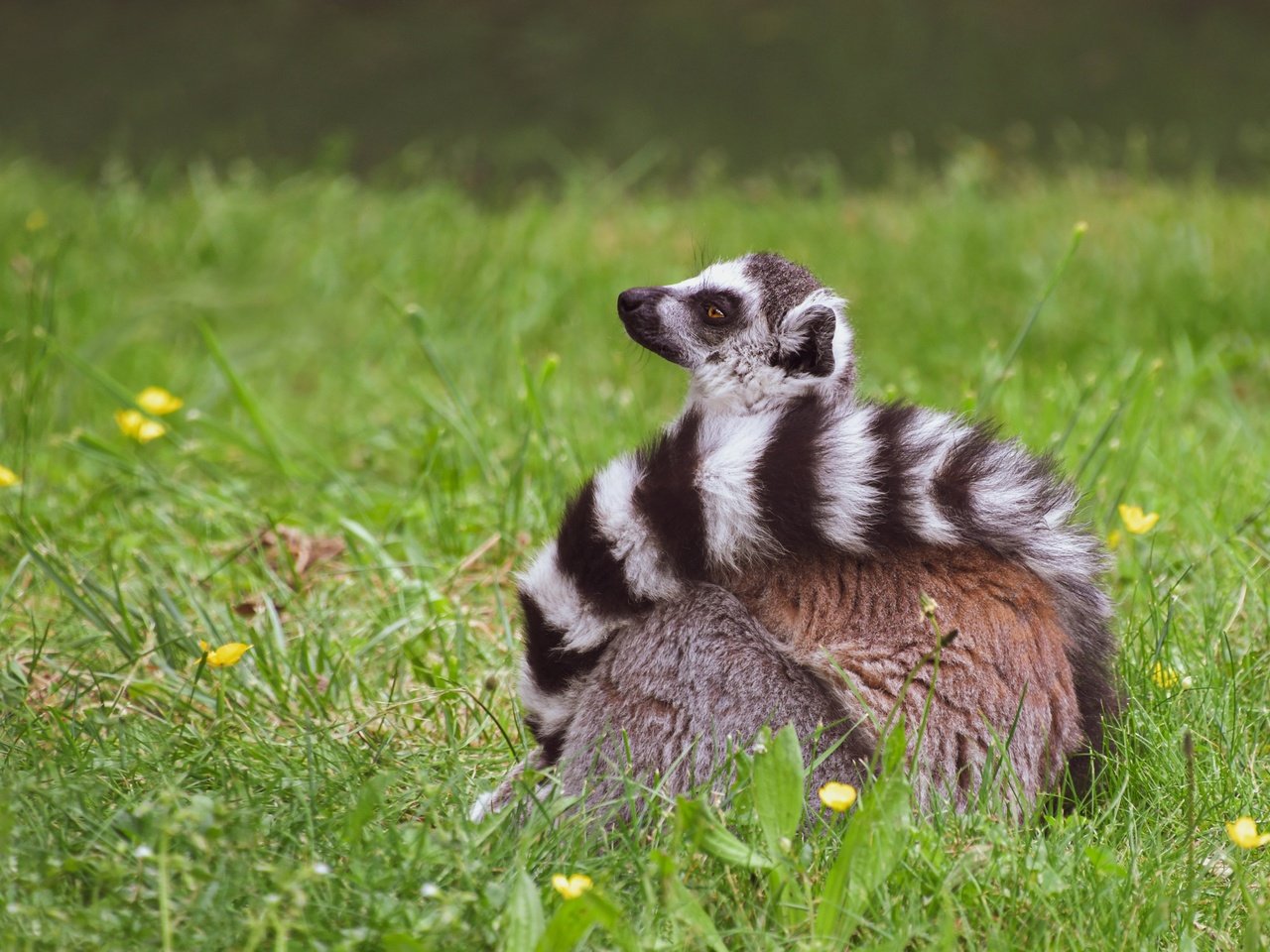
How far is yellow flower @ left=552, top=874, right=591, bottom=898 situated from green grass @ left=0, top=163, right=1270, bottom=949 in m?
0.03

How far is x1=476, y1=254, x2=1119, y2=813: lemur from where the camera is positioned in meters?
1.97

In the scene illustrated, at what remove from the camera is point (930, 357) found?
4852 millimetres

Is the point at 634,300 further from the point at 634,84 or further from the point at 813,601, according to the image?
the point at 634,84

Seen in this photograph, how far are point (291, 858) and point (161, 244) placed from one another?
466 cm

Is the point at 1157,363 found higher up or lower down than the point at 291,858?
higher up

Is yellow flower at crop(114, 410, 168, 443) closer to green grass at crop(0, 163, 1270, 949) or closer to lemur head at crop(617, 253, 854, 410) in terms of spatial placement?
green grass at crop(0, 163, 1270, 949)

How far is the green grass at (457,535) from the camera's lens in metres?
1.75

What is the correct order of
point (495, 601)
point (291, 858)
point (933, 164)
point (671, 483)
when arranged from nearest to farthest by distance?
point (291, 858), point (671, 483), point (495, 601), point (933, 164)

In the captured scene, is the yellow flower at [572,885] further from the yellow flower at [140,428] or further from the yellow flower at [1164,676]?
the yellow flower at [140,428]

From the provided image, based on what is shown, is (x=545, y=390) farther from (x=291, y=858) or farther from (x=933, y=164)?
(x=933, y=164)

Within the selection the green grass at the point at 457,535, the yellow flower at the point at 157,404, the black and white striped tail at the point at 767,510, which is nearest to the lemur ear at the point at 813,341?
the black and white striped tail at the point at 767,510

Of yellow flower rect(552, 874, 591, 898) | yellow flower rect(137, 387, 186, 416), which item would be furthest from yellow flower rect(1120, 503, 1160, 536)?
yellow flower rect(137, 387, 186, 416)

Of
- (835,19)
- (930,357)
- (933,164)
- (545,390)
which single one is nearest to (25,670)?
(545,390)

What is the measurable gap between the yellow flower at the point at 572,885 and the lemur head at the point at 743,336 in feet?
3.08
